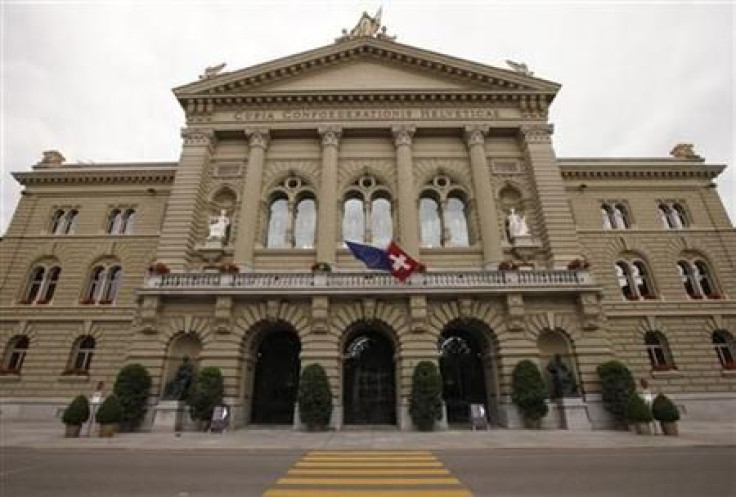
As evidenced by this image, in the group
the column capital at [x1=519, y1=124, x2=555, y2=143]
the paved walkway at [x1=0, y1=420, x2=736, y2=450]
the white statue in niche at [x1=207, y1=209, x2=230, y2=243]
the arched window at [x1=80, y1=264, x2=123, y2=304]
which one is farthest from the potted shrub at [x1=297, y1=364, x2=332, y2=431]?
the column capital at [x1=519, y1=124, x2=555, y2=143]

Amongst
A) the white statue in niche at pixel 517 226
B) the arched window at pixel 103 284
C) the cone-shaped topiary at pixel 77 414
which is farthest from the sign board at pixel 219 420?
the white statue in niche at pixel 517 226

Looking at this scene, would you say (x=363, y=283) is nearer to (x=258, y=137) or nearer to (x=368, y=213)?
(x=368, y=213)

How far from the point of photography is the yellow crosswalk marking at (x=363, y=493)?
7.22 metres

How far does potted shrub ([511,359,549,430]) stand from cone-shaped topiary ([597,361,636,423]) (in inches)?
117

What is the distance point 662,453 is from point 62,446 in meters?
20.4

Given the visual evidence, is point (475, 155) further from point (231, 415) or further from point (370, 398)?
point (231, 415)

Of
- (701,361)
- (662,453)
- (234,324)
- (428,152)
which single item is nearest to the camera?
(662,453)

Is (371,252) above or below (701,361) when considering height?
above

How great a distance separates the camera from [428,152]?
1092 inches

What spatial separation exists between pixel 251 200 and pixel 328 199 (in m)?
5.12

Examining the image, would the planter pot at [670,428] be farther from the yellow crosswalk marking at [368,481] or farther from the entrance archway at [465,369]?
the yellow crosswalk marking at [368,481]

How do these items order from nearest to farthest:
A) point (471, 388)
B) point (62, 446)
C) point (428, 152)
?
point (62, 446) < point (471, 388) < point (428, 152)

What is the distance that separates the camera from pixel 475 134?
89.0ft

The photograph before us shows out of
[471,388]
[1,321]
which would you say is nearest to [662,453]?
[471,388]
